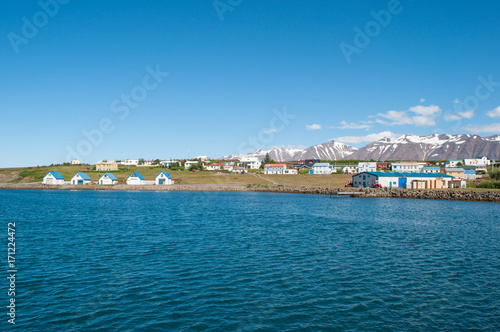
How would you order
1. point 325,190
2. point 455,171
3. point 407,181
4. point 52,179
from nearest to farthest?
1. point 325,190
2. point 407,181
3. point 455,171
4. point 52,179

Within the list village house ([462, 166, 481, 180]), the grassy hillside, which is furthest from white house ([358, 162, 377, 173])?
village house ([462, 166, 481, 180])

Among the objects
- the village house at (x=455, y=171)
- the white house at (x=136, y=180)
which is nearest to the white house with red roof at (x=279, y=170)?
the village house at (x=455, y=171)

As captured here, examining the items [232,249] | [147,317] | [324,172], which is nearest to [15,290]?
[147,317]

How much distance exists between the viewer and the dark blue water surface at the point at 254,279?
46.2 feet

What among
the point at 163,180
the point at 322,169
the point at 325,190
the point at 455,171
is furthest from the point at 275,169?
the point at 455,171

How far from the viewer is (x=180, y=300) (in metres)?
15.9

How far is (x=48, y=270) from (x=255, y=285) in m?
12.3

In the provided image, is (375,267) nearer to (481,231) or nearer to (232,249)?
(232,249)

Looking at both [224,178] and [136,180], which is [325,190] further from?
[136,180]

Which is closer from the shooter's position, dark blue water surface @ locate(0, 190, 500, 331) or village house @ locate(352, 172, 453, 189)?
dark blue water surface @ locate(0, 190, 500, 331)

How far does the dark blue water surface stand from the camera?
1408cm

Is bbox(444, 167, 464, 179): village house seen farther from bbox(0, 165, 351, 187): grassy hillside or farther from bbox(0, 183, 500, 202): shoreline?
bbox(0, 183, 500, 202): shoreline

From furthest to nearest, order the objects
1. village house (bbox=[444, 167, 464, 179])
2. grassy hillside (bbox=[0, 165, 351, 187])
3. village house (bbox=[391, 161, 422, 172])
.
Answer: village house (bbox=[391, 161, 422, 172])
grassy hillside (bbox=[0, 165, 351, 187])
village house (bbox=[444, 167, 464, 179])

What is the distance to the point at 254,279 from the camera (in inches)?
740
